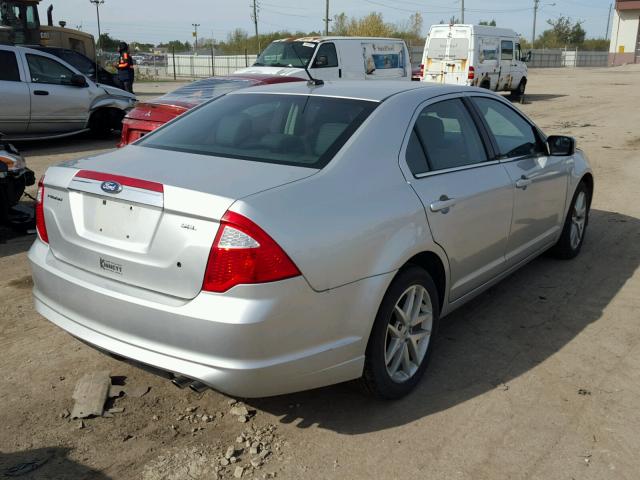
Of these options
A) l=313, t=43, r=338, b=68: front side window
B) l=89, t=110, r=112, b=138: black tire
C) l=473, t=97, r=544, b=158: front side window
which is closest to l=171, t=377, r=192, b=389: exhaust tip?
l=473, t=97, r=544, b=158: front side window

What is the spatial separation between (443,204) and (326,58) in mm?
11992

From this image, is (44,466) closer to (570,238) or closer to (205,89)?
(570,238)

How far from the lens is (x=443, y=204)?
3.50 meters

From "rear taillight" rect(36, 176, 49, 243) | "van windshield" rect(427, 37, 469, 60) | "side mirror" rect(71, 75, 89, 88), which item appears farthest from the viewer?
"van windshield" rect(427, 37, 469, 60)

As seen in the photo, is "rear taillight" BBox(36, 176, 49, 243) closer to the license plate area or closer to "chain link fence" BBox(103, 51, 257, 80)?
the license plate area

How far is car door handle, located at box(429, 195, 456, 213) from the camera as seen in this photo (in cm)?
342

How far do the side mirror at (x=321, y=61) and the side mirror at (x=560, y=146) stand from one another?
10.3 meters

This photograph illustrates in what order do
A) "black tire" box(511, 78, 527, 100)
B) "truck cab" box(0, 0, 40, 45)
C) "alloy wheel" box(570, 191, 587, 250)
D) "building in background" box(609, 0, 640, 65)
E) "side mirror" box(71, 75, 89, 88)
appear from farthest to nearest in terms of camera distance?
"building in background" box(609, 0, 640, 65) → "black tire" box(511, 78, 527, 100) → "truck cab" box(0, 0, 40, 45) → "side mirror" box(71, 75, 89, 88) → "alloy wheel" box(570, 191, 587, 250)

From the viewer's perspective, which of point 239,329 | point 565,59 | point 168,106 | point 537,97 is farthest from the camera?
point 565,59

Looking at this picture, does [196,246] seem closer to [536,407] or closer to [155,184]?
[155,184]

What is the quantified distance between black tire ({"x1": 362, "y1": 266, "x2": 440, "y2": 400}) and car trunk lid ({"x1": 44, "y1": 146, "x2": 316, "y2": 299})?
74cm

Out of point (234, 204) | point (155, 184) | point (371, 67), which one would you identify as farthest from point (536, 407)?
point (371, 67)

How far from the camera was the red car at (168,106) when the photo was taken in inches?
294

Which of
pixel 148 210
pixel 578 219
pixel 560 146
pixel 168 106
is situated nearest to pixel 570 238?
pixel 578 219
